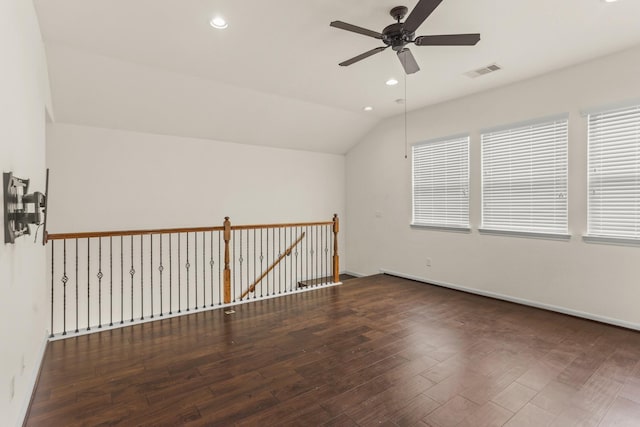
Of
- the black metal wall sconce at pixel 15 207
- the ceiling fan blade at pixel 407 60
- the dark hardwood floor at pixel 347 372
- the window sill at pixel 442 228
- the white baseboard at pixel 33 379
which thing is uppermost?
the ceiling fan blade at pixel 407 60

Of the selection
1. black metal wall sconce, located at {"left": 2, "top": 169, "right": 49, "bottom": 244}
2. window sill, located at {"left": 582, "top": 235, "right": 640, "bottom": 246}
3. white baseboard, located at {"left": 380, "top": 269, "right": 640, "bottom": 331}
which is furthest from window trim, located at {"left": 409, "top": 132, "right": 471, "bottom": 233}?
black metal wall sconce, located at {"left": 2, "top": 169, "right": 49, "bottom": 244}

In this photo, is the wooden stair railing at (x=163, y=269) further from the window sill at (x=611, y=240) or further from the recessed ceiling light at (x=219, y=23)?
the window sill at (x=611, y=240)

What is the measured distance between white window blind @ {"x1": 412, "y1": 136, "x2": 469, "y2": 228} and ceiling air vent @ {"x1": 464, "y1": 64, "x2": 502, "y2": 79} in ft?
3.53

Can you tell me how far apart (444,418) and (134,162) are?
511cm

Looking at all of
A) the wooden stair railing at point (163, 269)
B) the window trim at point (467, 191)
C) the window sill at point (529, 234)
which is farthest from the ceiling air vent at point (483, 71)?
the wooden stair railing at point (163, 269)

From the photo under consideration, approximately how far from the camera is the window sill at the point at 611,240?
3.44 metres

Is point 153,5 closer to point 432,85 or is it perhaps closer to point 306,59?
point 306,59

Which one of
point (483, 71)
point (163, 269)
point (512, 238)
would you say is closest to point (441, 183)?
point (512, 238)

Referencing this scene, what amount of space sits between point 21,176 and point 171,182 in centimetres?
321

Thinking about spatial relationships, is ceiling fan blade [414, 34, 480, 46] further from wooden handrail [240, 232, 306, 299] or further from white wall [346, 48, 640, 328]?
wooden handrail [240, 232, 306, 299]

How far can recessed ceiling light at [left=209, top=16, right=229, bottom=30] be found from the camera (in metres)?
2.80

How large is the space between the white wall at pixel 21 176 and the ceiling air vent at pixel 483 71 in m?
4.35

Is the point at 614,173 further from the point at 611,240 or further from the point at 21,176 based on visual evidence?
A: the point at 21,176

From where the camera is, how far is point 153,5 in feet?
8.61
